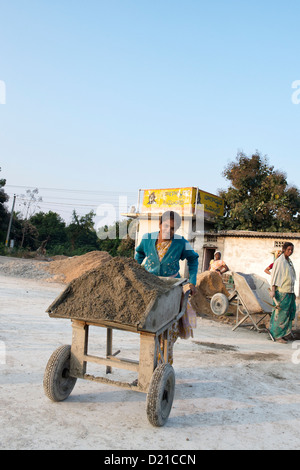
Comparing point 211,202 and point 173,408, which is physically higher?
point 211,202

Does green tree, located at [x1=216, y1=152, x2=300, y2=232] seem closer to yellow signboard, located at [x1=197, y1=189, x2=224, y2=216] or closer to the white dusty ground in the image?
yellow signboard, located at [x1=197, y1=189, x2=224, y2=216]

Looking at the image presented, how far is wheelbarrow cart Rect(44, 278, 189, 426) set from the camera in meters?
2.71

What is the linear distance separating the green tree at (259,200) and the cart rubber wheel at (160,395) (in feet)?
55.0

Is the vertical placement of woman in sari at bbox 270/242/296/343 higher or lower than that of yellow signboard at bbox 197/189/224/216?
lower

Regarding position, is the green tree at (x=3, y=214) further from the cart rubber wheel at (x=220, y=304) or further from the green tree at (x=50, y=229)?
the cart rubber wheel at (x=220, y=304)

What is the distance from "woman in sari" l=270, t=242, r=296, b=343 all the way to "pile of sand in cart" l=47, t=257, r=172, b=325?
4.08 meters

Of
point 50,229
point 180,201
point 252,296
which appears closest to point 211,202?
point 180,201

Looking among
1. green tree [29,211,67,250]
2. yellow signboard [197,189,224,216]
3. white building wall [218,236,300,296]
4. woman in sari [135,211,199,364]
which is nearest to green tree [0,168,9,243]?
green tree [29,211,67,250]

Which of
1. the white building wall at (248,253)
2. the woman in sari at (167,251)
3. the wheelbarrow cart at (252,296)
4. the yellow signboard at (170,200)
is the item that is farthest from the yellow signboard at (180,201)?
the woman in sari at (167,251)

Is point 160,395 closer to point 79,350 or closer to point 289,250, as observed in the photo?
point 79,350

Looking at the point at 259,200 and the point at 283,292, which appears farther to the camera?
the point at 259,200

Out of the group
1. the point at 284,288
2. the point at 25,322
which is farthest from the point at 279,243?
the point at 25,322

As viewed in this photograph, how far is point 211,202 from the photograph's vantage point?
20.5 meters

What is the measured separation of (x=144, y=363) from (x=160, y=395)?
0.95 feet
